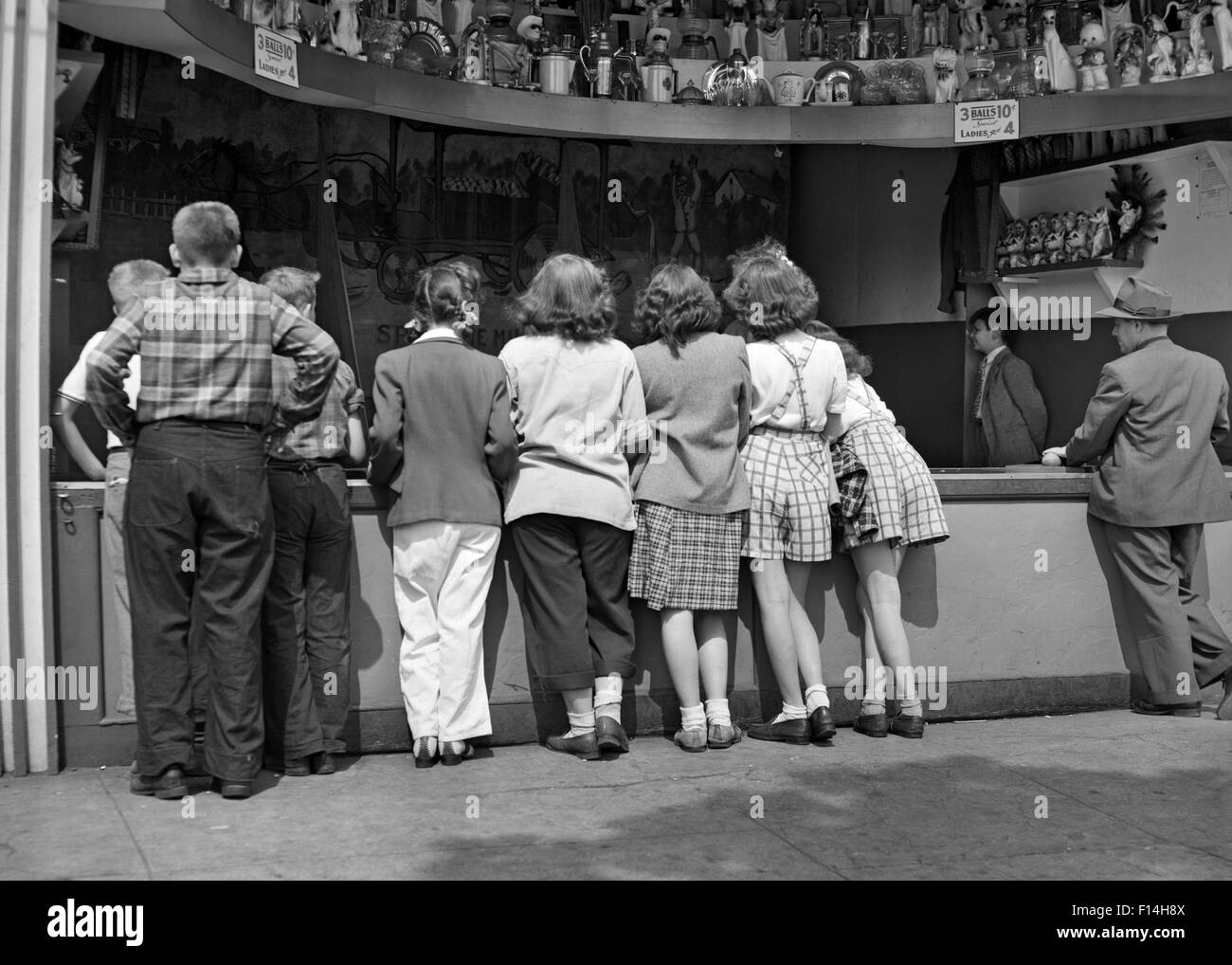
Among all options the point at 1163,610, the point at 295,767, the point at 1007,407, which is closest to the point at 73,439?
the point at 295,767

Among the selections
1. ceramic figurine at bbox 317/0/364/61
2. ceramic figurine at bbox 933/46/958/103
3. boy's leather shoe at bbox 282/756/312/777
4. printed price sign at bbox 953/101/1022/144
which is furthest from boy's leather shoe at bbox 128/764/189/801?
ceramic figurine at bbox 933/46/958/103

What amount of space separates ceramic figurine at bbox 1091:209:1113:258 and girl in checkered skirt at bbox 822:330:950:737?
3.39 meters

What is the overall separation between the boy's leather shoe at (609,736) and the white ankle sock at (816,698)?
0.73 m

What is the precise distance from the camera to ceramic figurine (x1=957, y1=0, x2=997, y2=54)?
8.70 m

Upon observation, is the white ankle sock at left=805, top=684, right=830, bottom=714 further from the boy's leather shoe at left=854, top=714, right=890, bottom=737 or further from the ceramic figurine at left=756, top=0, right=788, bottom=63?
the ceramic figurine at left=756, top=0, right=788, bottom=63

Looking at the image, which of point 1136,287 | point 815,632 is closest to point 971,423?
point 1136,287

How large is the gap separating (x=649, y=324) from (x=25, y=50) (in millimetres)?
2346

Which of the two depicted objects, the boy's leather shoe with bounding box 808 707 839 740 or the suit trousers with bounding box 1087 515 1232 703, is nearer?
the boy's leather shoe with bounding box 808 707 839 740

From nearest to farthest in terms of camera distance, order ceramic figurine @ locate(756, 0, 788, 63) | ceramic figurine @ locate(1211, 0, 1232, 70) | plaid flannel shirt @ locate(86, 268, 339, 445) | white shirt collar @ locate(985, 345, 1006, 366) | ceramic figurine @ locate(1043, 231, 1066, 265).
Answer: plaid flannel shirt @ locate(86, 268, 339, 445)
ceramic figurine @ locate(1211, 0, 1232, 70)
white shirt collar @ locate(985, 345, 1006, 366)
ceramic figurine @ locate(1043, 231, 1066, 265)
ceramic figurine @ locate(756, 0, 788, 63)

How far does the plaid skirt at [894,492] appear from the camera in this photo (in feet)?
18.4

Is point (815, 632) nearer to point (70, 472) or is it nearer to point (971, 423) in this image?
point (70, 472)

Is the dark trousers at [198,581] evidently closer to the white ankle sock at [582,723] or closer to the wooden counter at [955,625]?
the wooden counter at [955,625]

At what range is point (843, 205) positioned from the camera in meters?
9.98

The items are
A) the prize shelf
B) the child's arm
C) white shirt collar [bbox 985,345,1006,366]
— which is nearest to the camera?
the child's arm
